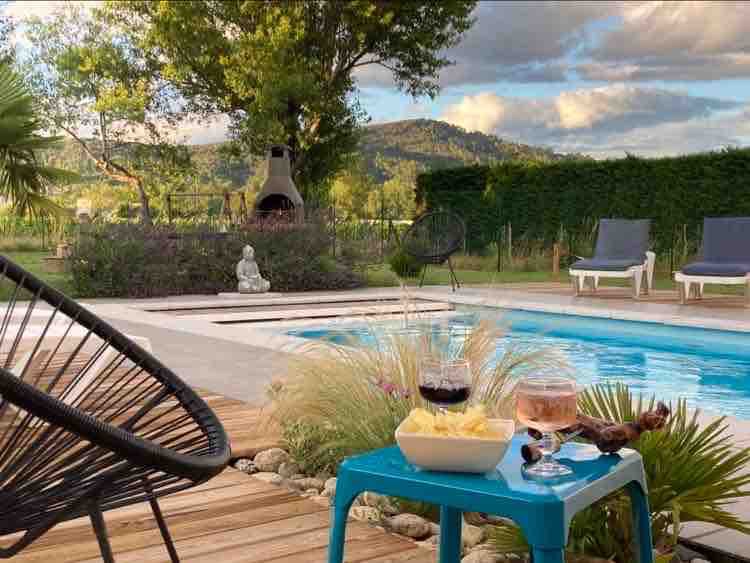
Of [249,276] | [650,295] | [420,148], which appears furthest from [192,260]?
Result: [420,148]

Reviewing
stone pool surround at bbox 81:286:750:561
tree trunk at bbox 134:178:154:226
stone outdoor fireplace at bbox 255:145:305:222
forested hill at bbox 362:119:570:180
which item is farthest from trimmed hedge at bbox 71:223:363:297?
forested hill at bbox 362:119:570:180

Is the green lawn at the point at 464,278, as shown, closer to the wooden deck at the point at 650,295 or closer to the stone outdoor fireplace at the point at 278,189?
the wooden deck at the point at 650,295

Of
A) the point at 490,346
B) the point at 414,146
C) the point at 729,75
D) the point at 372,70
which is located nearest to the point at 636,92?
the point at 729,75

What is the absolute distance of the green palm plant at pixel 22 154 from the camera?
958 centimetres

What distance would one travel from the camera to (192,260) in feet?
41.8

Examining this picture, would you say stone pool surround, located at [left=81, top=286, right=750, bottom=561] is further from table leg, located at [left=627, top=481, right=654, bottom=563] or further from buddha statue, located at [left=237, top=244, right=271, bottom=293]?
table leg, located at [left=627, top=481, right=654, bottom=563]

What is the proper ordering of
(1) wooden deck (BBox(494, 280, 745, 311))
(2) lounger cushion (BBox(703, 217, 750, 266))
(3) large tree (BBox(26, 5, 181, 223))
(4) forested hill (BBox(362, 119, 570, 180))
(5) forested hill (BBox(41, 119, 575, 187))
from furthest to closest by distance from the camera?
(4) forested hill (BBox(362, 119, 570, 180)) → (5) forested hill (BBox(41, 119, 575, 187)) → (3) large tree (BBox(26, 5, 181, 223)) → (1) wooden deck (BBox(494, 280, 745, 311)) → (2) lounger cushion (BBox(703, 217, 750, 266))

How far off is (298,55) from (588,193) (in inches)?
281

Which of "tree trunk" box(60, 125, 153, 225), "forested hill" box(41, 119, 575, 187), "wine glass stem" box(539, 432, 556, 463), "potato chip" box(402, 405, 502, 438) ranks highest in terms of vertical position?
"forested hill" box(41, 119, 575, 187)

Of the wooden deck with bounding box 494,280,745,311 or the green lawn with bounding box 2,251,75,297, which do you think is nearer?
the wooden deck with bounding box 494,280,745,311

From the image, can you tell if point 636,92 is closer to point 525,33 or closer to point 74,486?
point 525,33

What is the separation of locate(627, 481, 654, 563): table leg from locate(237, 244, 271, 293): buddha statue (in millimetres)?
10341

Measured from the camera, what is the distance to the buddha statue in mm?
12305

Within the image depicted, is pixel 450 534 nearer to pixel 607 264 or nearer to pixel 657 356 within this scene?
pixel 657 356
